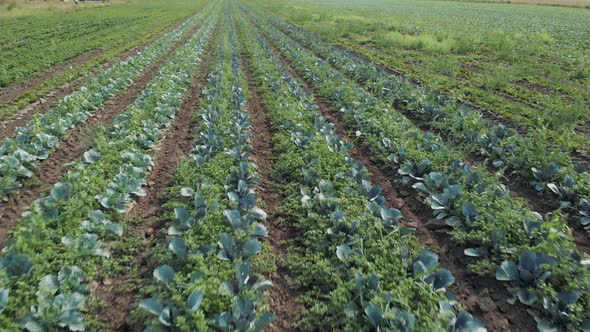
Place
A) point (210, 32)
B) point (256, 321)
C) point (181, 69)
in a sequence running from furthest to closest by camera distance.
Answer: point (210, 32) → point (181, 69) → point (256, 321)

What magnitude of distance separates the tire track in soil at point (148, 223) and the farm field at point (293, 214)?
0.02m

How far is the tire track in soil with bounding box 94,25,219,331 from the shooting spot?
3420mm

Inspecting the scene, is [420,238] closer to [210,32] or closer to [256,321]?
[256,321]

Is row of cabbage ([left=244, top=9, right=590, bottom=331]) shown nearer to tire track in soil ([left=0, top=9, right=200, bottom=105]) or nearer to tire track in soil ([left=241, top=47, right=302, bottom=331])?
tire track in soil ([left=241, top=47, right=302, bottom=331])

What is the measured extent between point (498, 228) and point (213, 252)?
126 inches

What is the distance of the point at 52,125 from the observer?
697cm

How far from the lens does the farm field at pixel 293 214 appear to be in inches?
128

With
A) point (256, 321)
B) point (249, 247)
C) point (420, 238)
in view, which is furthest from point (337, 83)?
point (256, 321)

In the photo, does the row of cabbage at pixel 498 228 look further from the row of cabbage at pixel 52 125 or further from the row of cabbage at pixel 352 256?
the row of cabbage at pixel 52 125

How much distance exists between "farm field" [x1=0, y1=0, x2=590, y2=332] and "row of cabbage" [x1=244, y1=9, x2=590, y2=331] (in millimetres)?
24

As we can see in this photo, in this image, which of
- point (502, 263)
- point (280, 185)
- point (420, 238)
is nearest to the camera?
point (502, 263)

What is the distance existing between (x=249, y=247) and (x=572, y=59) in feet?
54.9

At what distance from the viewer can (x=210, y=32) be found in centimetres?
2386

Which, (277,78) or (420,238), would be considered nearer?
(420,238)
